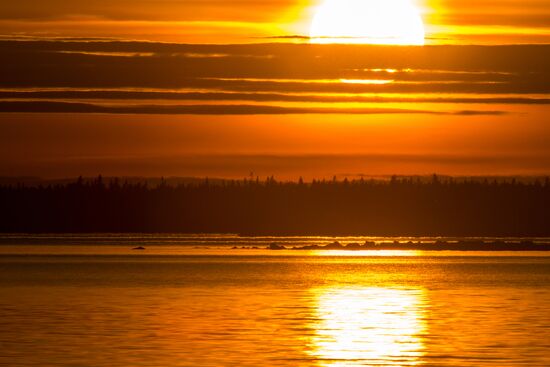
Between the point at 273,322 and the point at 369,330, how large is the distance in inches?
178

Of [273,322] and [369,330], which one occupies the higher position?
[273,322]

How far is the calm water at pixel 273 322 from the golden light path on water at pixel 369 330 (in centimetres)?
5

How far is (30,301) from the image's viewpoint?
65000 mm

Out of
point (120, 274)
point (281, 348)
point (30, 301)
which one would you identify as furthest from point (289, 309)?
point (120, 274)

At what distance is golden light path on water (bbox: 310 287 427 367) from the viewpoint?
136 feet

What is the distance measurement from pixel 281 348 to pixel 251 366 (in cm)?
471

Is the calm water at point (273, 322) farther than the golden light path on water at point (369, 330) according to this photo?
Yes

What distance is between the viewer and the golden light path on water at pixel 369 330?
4156 cm

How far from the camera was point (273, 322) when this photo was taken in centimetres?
5275

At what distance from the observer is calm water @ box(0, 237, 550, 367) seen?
41719mm

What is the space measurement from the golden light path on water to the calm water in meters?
0.05

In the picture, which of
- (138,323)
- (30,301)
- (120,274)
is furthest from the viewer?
(120,274)

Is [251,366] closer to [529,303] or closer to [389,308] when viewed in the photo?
[389,308]

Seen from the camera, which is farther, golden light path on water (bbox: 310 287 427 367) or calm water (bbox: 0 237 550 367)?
calm water (bbox: 0 237 550 367)
